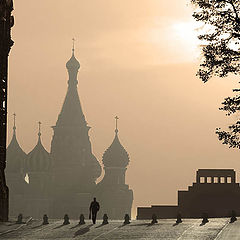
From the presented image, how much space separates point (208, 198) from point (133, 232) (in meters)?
55.8

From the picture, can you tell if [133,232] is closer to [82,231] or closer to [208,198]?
[82,231]

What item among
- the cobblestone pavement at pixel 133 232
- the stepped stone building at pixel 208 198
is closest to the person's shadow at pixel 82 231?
the cobblestone pavement at pixel 133 232

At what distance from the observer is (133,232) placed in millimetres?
51375

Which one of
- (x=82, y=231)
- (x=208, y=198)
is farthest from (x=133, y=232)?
(x=208, y=198)

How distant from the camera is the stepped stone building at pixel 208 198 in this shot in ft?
347

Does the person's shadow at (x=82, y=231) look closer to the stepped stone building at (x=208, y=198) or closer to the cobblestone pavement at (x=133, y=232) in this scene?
the cobblestone pavement at (x=133, y=232)

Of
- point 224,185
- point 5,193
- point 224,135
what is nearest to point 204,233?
point 224,135

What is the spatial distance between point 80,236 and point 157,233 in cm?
376

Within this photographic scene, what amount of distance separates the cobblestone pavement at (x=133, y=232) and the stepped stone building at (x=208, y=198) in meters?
47.5

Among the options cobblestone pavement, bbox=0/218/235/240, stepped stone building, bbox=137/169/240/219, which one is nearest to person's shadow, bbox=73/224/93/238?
cobblestone pavement, bbox=0/218/235/240

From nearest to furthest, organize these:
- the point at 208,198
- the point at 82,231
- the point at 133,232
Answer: the point at 133,232 < the point at 82,231 < the point at 208,198

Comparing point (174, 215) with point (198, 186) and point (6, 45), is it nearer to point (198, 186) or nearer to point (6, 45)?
point (198, 186)

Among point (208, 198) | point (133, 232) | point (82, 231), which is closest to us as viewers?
point (133, 232)

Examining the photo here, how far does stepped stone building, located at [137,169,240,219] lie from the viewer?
105688 mm
